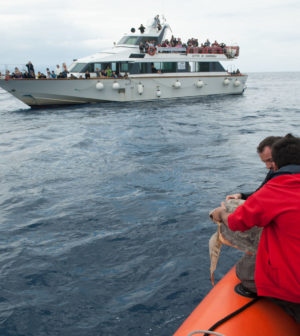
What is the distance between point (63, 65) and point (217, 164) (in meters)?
16.1

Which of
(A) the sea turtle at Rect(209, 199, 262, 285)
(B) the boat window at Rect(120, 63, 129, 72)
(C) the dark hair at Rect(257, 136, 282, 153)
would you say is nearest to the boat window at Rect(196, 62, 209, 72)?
(B) the boat window at Rect(120, 63, 129, 72)

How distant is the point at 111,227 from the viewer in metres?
5.65

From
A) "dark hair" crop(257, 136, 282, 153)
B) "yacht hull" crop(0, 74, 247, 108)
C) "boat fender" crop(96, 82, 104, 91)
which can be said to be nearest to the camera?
"dark hair" crop(257, 136, 282, 153)

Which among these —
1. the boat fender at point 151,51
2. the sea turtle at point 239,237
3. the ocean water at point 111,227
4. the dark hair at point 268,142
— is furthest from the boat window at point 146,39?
the sea turtle at point 239,237

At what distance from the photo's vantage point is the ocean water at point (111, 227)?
12.2ft

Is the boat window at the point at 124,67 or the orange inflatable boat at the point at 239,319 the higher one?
the boat window at the point at 124,67

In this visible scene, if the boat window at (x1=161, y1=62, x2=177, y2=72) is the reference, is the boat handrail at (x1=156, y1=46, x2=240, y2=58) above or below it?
above

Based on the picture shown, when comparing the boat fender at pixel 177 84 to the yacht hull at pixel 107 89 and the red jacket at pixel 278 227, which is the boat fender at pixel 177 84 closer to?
the yacht hull at pixel 107 89

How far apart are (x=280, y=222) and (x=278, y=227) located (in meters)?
0.07

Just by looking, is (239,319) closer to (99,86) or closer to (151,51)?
(99,86)

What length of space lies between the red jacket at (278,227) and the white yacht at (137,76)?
20090mm

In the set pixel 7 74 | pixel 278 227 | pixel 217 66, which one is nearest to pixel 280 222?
pixel 278 227

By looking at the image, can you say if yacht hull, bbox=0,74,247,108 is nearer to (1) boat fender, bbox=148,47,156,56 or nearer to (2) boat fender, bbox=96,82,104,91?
(2) boat fender, bbox=96,82,104,91

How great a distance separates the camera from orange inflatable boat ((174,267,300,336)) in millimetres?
2234
